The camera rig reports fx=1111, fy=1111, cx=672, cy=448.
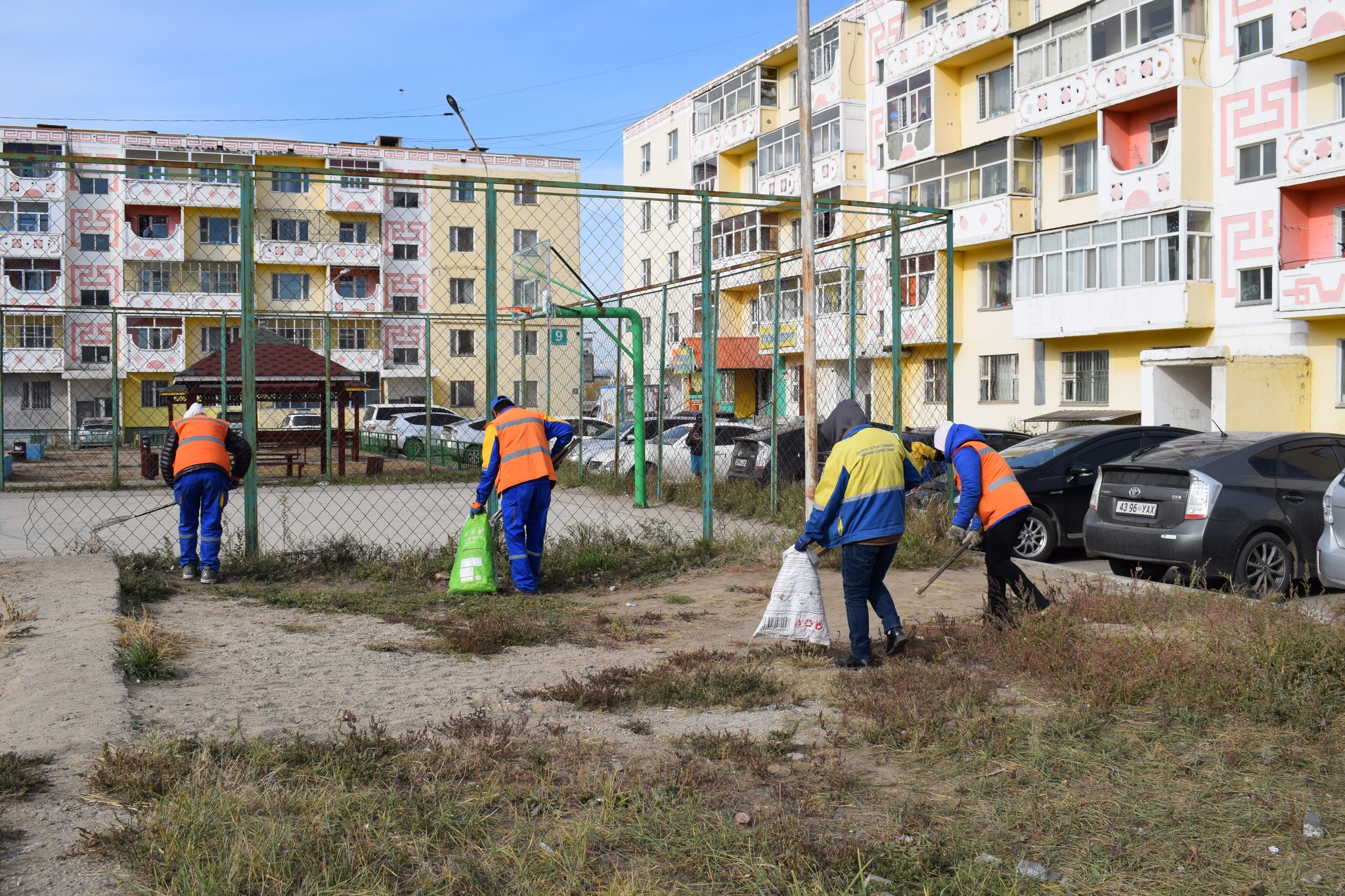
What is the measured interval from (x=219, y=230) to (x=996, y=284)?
34608 millimetres

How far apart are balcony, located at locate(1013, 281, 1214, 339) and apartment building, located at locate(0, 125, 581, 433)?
1985 cm

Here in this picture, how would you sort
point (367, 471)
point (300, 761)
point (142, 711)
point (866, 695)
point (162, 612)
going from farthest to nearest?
point (367, 471) < point (162, 612) < point (866, 695) < point (142, 711) < point (300, 761)

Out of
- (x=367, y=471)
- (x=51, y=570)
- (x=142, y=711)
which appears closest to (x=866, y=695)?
(x=142, y=711)

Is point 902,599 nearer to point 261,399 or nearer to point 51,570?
point 51,570

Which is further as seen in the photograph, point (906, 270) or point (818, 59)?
point (818, 59)

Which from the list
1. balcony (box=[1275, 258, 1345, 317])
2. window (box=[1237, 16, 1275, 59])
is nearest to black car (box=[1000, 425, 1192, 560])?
balcony (box=[1275, 258, 1345, 317])

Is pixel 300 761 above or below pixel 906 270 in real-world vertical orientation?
below

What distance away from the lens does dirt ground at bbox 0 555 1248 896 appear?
3816 mm

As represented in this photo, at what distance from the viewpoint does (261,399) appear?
20969mm

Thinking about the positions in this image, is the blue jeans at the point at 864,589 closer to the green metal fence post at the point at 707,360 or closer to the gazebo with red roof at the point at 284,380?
the green metal fence post at the point at 707,360

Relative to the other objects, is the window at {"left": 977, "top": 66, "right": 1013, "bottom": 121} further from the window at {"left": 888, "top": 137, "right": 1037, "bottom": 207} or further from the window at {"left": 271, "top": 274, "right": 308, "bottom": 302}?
the window at {"left": 271, "top": 274, "right": 308, "bottom": 302}

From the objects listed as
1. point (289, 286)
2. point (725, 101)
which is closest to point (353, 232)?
point (289, 286)

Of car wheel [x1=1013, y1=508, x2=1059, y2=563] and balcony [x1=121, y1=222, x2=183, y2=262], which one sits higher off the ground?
balcony [x1=121, y1=222, x2=183, y2=262]

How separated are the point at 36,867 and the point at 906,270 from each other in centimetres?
3035
